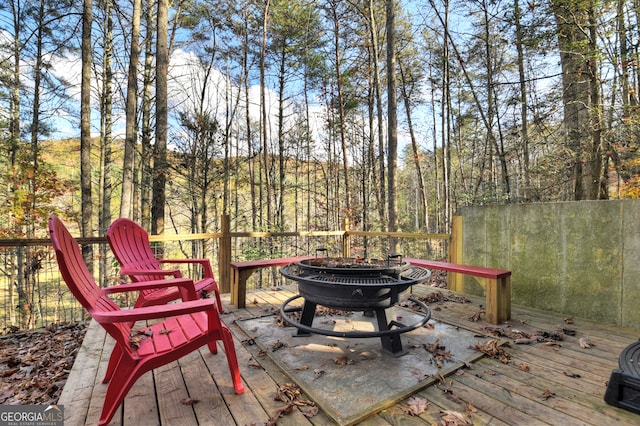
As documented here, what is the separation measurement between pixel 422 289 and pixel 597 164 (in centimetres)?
316

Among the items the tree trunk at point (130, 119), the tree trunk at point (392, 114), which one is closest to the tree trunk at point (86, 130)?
the tree trunk at point (130, 119)

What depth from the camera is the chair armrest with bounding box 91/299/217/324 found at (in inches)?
52.6

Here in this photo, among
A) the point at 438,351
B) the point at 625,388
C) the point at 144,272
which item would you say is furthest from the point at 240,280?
the point at 625,388

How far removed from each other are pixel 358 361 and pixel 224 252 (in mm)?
2681

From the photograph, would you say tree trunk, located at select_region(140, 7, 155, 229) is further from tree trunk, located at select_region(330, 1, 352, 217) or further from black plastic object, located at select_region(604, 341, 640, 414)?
black plastic object, located at select_region(604, 341, 640, 414)

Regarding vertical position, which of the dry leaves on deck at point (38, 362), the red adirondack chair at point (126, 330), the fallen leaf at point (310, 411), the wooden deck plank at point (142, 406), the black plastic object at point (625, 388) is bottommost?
the dry leaves on deck at point (38, 362)

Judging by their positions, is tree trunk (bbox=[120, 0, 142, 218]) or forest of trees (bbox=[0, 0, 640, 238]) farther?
tree trunk (bbox=[120, 0, 142, 218])

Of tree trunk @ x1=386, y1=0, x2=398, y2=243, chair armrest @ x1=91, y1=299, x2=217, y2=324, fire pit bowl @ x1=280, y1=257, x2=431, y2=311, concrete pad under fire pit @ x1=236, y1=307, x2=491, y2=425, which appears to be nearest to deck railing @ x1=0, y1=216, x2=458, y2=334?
tree trunk @ x1=386, y1=0, x2=398, y2=243

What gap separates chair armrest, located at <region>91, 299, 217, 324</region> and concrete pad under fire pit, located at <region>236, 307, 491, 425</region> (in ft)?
2.72

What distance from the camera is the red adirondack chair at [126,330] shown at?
1.39 meters

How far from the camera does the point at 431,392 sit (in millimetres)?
1731

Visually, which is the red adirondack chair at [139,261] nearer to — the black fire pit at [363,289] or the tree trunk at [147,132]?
the black fire pit at [363,289]

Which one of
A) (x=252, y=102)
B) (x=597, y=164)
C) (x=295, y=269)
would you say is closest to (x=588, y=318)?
(x=597, y=164)

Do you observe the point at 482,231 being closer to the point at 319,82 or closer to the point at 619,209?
the point at 619,209
